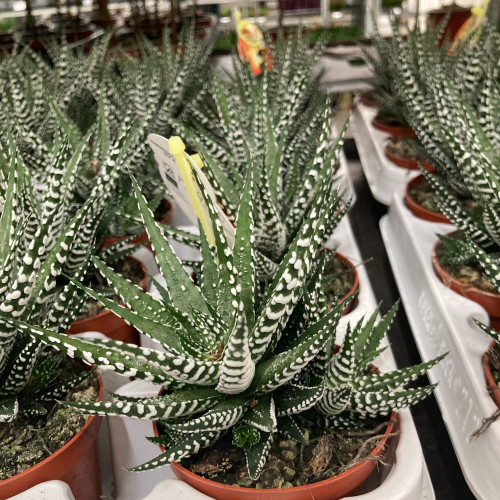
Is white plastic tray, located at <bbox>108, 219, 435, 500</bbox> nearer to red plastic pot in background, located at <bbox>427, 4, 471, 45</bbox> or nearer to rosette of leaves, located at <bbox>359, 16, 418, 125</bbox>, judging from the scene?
rosette of leaves, located at <bbox>359, 16, 418, 125</bbox>

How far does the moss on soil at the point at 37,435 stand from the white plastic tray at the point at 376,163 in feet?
2.96

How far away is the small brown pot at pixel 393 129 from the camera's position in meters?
1.57

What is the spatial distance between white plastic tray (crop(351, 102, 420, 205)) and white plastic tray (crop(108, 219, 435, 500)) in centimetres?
40

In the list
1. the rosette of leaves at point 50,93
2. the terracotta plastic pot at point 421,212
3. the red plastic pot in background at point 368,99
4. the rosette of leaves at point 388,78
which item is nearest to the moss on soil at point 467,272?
the terracotta plastic pot at point 421,212

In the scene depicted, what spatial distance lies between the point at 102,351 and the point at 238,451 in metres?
0.21

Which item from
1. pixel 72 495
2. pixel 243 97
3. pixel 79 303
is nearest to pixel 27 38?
pixel 243 97

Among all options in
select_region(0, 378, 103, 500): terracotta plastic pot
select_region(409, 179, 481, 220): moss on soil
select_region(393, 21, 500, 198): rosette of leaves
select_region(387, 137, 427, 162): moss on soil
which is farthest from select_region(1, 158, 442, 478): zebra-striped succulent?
select_region(387, 137, 427, 162): moss on soil

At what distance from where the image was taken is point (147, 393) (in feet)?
2.52

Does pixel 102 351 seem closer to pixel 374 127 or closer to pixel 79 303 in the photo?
pixel 79 303

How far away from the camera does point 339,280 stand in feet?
3.21

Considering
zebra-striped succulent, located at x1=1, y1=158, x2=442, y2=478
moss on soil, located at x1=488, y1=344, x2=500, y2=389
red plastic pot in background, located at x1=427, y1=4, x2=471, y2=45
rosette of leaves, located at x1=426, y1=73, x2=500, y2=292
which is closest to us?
zebra-striped succulent, located at x1=1, y1=158, x2=442, y2=478

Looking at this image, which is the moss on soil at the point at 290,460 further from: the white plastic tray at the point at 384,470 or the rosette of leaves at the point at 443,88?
the rosette of leaves at the point at 443,88

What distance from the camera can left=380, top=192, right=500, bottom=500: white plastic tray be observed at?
0.72 metres

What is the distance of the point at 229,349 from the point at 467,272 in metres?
0.63
